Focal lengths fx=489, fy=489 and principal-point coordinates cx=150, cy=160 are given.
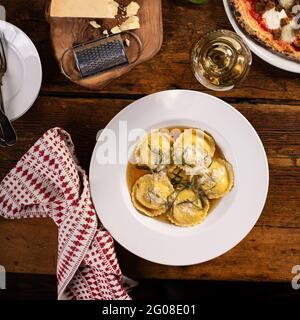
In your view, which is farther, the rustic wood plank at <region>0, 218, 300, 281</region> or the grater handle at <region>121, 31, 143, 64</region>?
the rustic wood plank at <region>0, 218, 300, 281</region>

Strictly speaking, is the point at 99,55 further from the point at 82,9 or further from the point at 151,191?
the point at 151,191

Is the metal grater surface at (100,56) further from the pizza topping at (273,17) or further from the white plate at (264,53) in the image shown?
the pizza topping at (273,17)

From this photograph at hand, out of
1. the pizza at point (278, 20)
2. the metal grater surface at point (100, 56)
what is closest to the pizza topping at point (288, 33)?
the pizza at point (278, 20)

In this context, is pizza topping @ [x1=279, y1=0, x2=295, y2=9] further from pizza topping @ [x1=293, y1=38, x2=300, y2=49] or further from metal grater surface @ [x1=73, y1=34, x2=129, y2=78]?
metal grater surface @ [x1=73, y1=34, x2=129, y2=78]

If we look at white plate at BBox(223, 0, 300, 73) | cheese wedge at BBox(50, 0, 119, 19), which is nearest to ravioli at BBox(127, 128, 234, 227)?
white plate at BBox(223, 0, 300, 73)
